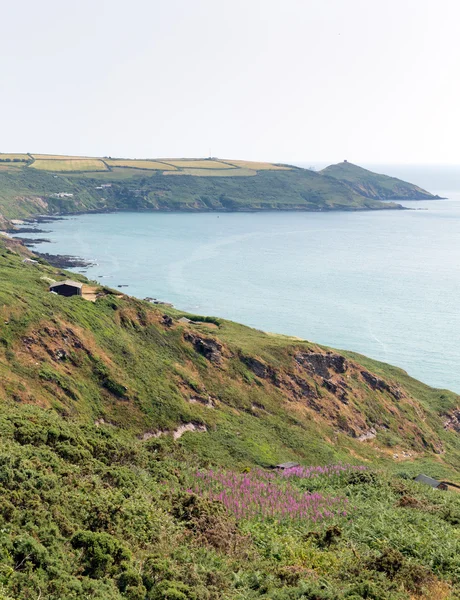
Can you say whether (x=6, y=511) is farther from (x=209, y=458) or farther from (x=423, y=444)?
(x=423, y=444)

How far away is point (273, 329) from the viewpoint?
362ft

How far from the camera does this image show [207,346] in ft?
207

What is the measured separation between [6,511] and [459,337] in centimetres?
10169

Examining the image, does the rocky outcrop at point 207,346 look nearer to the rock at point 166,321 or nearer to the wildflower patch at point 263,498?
the rock at point 166,321

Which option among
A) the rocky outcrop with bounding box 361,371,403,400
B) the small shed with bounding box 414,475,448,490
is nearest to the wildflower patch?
the small shed with bounding box 414,475,448,490

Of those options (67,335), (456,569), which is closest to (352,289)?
(67,335)

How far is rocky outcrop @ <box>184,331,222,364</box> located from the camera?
204 ft

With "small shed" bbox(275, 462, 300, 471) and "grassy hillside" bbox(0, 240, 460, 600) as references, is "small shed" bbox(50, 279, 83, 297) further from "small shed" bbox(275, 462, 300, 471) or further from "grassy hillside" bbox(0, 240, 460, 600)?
"small shed" bbox(275, 462, 300, 471)

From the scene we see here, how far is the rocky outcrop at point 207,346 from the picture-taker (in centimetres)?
6216

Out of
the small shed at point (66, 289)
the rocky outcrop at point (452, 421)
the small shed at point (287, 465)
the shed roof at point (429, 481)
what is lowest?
the rocky outcrop at point (452, 421)

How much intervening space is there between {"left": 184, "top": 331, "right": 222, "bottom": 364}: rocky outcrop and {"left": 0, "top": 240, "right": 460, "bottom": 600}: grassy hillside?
0.16 m

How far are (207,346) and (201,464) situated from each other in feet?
69.1

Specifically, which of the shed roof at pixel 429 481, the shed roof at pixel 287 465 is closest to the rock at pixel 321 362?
the shed roof at pixel 287 465

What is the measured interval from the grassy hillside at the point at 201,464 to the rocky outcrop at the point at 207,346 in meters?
0.16
